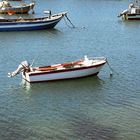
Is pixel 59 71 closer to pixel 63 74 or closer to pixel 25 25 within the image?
pixel 63 74

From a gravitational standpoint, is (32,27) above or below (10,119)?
above

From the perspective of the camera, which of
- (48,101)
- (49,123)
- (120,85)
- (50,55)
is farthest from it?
(50,55)

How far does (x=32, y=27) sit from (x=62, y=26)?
5.86m

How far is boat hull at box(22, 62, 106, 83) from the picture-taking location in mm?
29453

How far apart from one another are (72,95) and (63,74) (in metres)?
2.93

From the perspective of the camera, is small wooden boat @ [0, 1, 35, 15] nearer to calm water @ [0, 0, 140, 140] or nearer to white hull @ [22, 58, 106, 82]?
calm water @ [0, 0, 140, 140]

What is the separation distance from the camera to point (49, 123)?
74.2 ft

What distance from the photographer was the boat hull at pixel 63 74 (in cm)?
2945

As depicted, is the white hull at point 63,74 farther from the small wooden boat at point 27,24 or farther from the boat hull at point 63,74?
the small wooden boat at point 27,24

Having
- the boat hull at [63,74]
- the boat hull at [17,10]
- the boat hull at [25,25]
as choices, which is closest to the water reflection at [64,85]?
the boat hull at [63,74]

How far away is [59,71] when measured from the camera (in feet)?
97.6

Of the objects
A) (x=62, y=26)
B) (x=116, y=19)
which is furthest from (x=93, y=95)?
(x=116, y=19)

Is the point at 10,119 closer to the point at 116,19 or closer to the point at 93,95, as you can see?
the point at 93,95

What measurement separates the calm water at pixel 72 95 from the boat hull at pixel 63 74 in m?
0.42
